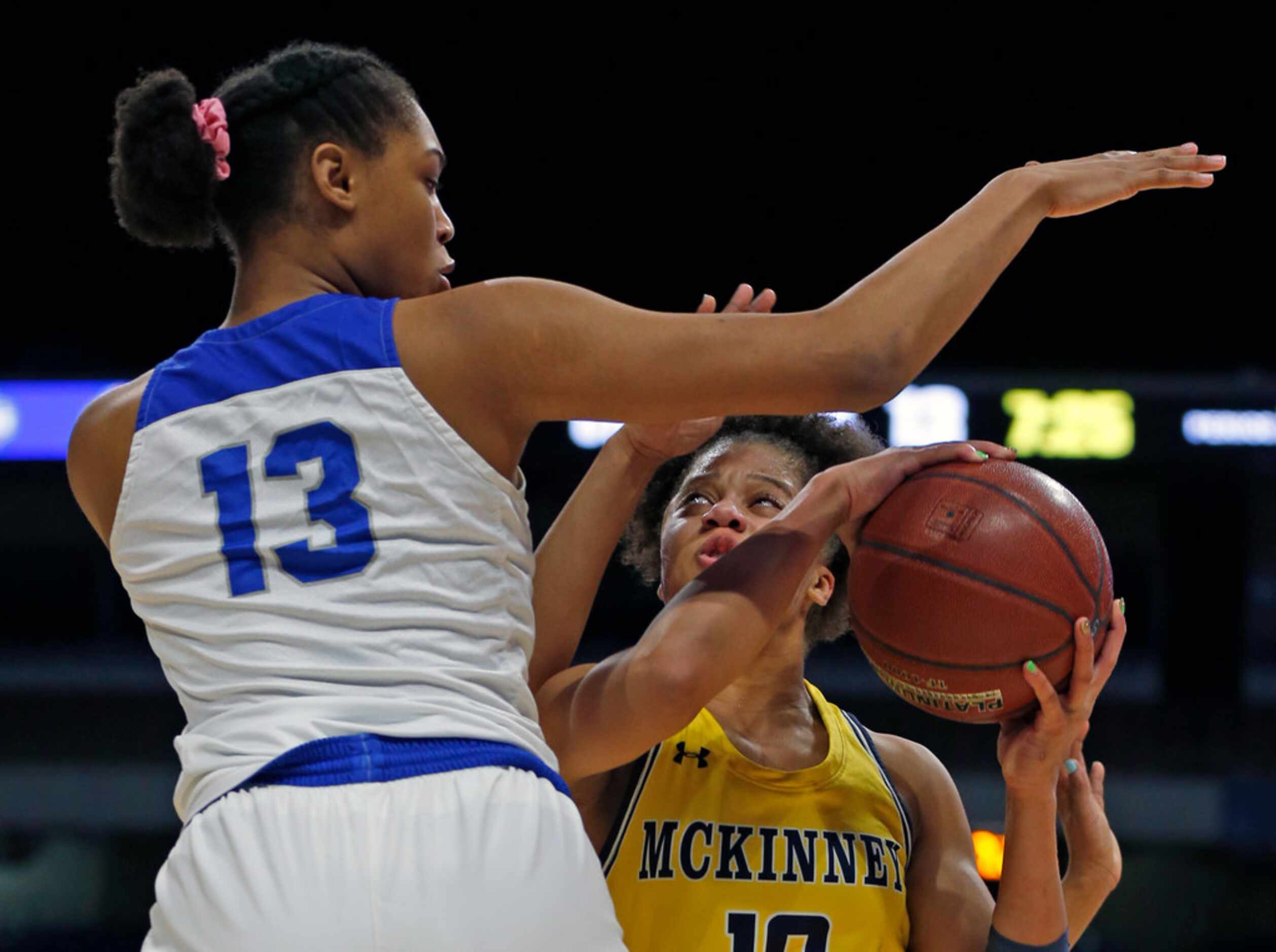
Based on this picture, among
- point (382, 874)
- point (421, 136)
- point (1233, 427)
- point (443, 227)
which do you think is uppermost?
point (421, 136)

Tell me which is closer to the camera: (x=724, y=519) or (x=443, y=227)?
(x=443, y=227)

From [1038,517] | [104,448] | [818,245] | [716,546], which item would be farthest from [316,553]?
[818,245]

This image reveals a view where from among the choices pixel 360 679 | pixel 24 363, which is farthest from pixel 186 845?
pixel 24 363

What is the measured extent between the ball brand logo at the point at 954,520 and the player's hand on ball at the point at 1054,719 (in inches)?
7.7

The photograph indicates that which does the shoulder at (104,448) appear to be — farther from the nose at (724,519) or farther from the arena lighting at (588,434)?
the arena lighting at (588,434)

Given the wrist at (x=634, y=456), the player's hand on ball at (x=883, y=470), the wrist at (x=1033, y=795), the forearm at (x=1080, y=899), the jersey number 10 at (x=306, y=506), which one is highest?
the jersey number 10 at (x=306, y=506)

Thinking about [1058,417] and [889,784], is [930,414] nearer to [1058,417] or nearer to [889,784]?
[1058,417]

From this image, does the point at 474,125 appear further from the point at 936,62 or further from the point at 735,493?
the point at 735,493

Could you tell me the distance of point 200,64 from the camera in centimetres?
764

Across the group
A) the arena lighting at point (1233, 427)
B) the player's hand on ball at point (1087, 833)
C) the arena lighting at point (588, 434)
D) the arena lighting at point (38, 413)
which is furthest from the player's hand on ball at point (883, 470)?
the arena lighting at point (38, 413)

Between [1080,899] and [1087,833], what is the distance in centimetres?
12

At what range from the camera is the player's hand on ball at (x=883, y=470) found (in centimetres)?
218

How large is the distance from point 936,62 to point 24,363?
5.11 m

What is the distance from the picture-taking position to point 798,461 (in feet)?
8.81
